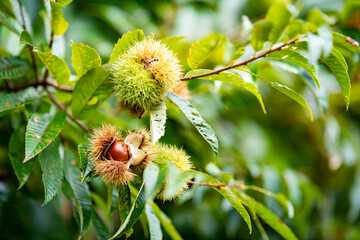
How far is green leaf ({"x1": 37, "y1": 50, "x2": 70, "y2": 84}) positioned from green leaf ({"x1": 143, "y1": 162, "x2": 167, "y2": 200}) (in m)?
0.40

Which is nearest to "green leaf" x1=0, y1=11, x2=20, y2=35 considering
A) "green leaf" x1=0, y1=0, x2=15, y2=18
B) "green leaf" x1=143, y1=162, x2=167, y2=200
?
"green leaf" x1=0, y1=0, x2=15, y2=18

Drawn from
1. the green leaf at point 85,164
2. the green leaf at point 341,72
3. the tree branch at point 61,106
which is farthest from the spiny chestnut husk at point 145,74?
the green leaf at point 341,72

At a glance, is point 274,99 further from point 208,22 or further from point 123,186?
point 123,186

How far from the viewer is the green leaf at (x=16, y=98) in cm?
85

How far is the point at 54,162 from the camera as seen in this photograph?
0.85 meters

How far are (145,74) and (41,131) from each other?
30 cm

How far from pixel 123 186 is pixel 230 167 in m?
0.81

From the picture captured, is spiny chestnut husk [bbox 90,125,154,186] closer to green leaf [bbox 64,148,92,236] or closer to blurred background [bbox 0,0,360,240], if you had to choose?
green leaf [bbox 64,148,92,236]

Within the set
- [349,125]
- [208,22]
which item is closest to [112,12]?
[208,22]

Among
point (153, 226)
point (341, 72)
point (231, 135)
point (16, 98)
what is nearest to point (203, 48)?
point (341, 72)

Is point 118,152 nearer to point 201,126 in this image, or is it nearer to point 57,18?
point 201,126

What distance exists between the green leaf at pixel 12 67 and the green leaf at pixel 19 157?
173 mm

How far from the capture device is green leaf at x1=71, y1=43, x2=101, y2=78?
0.77m

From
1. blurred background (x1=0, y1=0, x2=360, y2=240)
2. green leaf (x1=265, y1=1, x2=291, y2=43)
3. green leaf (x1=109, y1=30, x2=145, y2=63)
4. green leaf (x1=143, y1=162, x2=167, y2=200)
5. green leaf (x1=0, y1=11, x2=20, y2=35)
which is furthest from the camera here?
blurred background (x1=0, y1=0, x2=360, y2=240)
